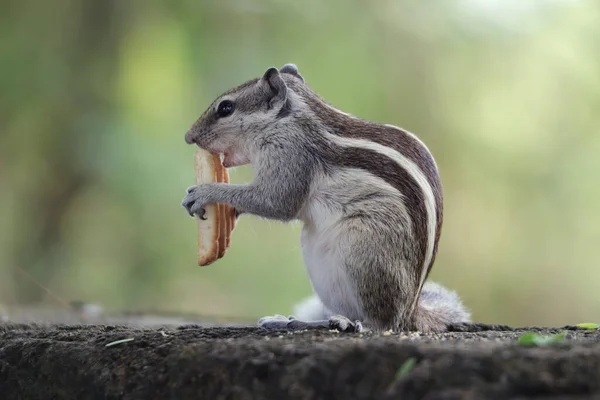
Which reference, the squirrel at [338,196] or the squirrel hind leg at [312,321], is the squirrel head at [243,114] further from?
the squirrel hind leg at [312,321]

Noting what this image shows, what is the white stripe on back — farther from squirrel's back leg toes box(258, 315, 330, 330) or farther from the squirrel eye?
the squirrel eye

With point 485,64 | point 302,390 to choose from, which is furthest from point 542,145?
point 302,390

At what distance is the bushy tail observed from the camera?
103 inches

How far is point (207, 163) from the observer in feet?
9.68

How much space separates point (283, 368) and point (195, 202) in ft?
4.56

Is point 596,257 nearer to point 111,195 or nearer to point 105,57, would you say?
point 111,195

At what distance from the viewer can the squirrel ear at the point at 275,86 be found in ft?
9.37

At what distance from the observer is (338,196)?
99.7 inches

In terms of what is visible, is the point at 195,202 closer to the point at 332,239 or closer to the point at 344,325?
the point at 332,239

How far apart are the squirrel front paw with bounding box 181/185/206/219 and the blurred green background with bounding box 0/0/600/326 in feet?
14.1

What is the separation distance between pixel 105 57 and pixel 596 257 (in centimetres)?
522

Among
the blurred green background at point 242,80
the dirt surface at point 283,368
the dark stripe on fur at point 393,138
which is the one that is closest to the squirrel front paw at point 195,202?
the dark stripe on fur at point 393,138

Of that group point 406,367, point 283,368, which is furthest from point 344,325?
point 406,367

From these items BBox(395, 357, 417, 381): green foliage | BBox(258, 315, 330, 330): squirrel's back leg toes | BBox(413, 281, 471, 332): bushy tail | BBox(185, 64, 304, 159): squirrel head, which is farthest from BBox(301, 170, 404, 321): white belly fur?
BBox(395, 357, 417, 381): green foliage
